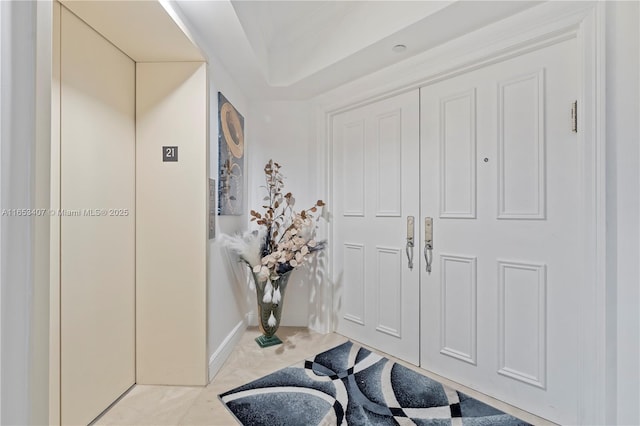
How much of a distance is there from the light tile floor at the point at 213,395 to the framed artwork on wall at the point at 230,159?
3.44ft

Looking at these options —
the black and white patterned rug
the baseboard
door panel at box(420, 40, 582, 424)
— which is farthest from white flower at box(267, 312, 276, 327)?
door panel at box(420, 40, 582, 424)

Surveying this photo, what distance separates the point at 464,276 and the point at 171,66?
7.12 feet

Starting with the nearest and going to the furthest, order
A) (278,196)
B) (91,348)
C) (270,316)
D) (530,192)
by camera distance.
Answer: (91,348) → (530,192) → (270,316) → (278,196)

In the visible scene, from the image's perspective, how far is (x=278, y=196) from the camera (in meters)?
2.69

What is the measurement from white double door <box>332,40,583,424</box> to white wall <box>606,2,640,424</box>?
5.6 inches

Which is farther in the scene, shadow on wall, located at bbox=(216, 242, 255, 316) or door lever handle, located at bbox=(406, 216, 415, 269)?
shadow on wall, located at bbox=(216, 242, 255, 316)

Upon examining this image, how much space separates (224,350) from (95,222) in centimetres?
118

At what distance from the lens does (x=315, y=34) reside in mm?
2205

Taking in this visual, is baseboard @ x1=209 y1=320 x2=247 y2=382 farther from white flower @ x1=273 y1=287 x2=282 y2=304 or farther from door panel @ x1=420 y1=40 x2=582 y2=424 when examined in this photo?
door panel @ x1=420 y1=40 x2=582 y2=424

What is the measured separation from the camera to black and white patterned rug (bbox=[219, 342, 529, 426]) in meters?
1.54

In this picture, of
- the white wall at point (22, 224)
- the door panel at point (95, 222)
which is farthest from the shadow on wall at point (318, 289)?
the white wall at point (22, 224)

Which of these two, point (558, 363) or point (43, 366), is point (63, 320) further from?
point (558, 363)

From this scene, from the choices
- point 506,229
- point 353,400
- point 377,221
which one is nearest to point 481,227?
point 506,229

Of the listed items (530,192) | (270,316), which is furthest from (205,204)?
(530,192)
